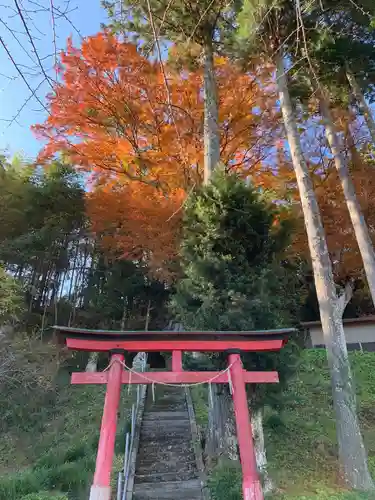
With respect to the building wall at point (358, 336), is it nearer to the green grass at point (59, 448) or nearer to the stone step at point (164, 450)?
the green grass at point (59, 448)

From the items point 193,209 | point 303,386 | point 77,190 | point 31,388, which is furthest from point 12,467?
point 77,190

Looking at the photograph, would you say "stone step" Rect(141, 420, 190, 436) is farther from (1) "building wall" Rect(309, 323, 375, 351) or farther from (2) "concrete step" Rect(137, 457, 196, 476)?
(1) "building wall" Rect(309, 323, 375, 351)

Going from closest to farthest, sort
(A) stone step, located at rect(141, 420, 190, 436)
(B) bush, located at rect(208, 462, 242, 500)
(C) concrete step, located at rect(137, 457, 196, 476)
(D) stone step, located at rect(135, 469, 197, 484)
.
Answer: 1. (B) bush, located at rect(208, 462, 242, 500)
2. (D) stone step, located at rect(135, 469, 197, 484)
3. (C) concrete step, located at rect(137, 457, 196, 476)
4. (A) stone step, located at rect(141, 420, 190, 436)

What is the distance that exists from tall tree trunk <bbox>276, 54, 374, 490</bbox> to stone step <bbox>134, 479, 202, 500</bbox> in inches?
97.0

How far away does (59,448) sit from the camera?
28.5 ft

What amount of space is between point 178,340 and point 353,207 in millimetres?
6033

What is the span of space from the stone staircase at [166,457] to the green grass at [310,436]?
2.23 feet

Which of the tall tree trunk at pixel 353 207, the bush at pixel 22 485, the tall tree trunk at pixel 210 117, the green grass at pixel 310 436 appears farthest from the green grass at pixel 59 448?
the tall tree trunk at pixel 353 207

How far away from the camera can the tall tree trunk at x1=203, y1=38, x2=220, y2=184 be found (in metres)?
8.80

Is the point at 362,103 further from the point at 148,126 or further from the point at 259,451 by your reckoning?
the point at 259,451

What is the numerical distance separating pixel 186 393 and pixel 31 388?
4.44m

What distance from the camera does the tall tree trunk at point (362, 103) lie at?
395 inches

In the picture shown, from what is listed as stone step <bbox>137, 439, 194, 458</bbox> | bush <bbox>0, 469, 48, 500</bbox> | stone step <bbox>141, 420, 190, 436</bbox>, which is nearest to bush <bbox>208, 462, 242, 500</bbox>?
stone step <bbox>137, 439, 194, 458</bbox>

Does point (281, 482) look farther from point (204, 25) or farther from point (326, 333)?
point (204, 25)
